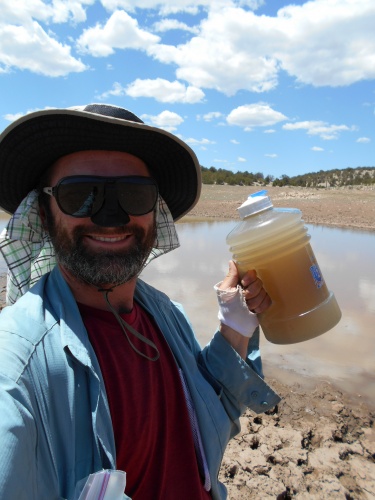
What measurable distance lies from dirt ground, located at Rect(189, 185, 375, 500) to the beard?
2124mm

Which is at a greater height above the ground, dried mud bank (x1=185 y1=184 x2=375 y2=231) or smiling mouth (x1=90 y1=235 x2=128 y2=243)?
smiling mouth (x1=90 y1=235 x2=128 y2=243)

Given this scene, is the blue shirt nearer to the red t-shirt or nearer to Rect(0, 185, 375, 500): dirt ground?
the red t-shirt

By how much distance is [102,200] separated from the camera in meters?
1.58

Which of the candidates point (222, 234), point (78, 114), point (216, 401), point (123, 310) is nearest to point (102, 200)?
point (78, 114)

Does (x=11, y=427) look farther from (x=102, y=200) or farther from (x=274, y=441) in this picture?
(x=274, y=441)

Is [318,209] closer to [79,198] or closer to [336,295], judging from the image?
[336,295]

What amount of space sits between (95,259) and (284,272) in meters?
0.80

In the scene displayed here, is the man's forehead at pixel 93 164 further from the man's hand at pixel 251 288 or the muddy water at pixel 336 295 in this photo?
the muddy water at pixel 336 295

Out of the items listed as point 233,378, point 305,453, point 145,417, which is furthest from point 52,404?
point 305,453

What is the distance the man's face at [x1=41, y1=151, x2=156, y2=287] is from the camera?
61.2 inches

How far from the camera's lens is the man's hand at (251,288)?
5.78ft

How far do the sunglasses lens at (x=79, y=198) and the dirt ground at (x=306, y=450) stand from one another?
235 cm

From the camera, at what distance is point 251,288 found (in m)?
1.76

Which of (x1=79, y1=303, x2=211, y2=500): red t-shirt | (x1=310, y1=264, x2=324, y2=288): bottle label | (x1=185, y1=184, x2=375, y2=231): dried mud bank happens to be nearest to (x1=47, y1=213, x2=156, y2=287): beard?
(x1=79, y1=303, x2=211, y2=500): red t-shirt
